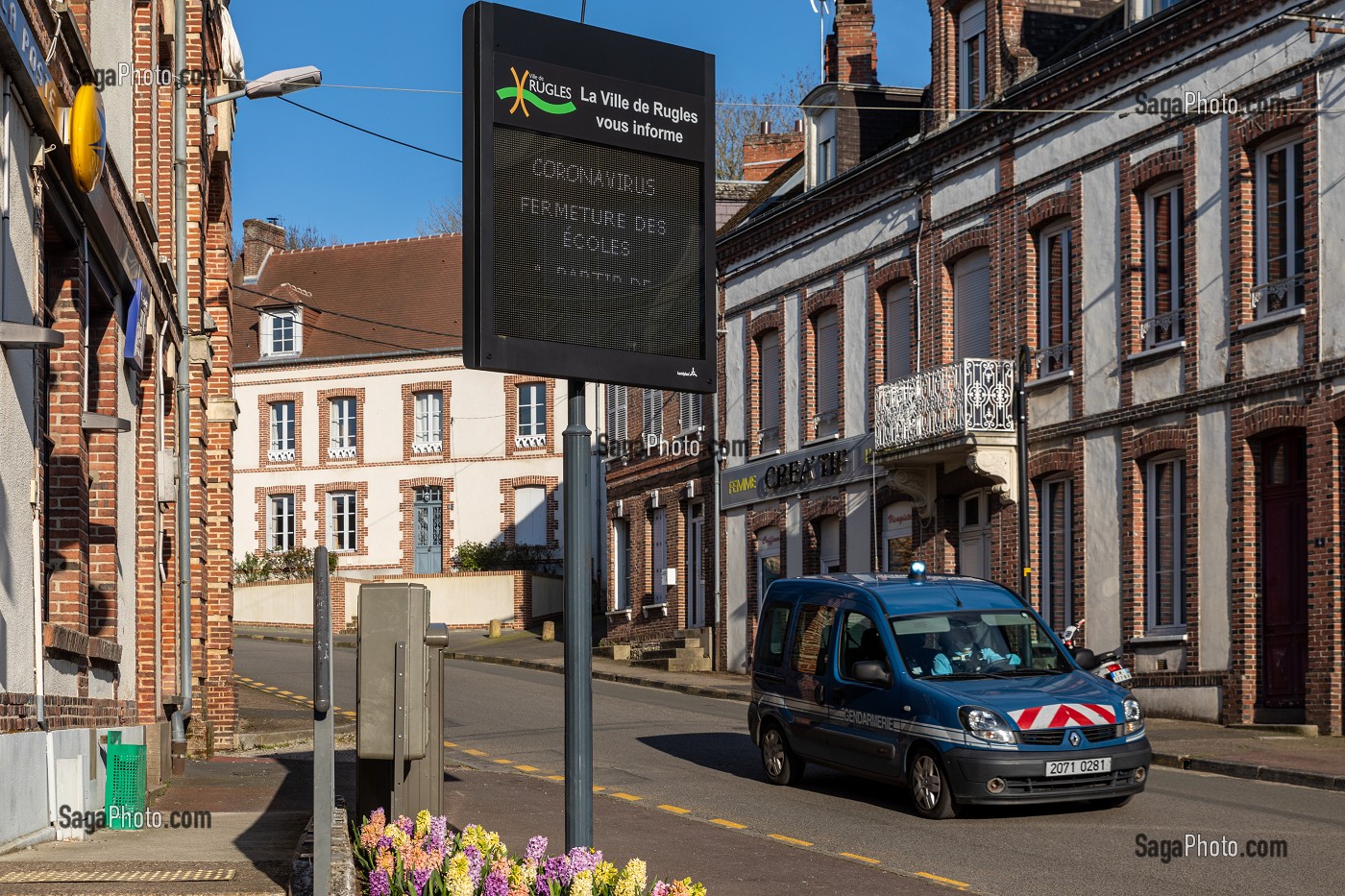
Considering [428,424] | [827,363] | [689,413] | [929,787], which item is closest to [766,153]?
[689,413]

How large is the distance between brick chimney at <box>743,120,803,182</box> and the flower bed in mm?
36396

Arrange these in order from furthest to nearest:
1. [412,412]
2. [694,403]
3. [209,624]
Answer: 1. [412,412]
2. [694,403]
3. [209,624]

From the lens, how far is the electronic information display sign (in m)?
6.67

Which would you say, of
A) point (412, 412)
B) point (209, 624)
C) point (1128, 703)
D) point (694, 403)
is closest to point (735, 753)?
point (1128, 703)

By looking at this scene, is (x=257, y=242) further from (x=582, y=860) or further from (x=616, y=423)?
(x=582, y=860)

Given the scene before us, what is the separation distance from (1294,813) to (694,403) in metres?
26.2

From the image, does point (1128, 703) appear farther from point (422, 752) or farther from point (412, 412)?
point (412, 412)

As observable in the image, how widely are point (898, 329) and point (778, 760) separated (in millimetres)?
15522

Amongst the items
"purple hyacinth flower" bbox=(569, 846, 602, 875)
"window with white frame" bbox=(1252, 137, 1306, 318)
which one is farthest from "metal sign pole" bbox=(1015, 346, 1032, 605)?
"purple hyacinth flower" bbox=(569, 846, 602, 875)

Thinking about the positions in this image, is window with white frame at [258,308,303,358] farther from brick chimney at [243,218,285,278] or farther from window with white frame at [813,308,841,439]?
window with white frame at [813,308,841,439]

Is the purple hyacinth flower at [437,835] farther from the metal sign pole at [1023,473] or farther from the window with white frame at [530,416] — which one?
the window with white frame at [530,416]

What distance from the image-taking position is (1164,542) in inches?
934

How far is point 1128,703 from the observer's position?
1393 centimetres

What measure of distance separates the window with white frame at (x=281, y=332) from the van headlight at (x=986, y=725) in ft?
160
